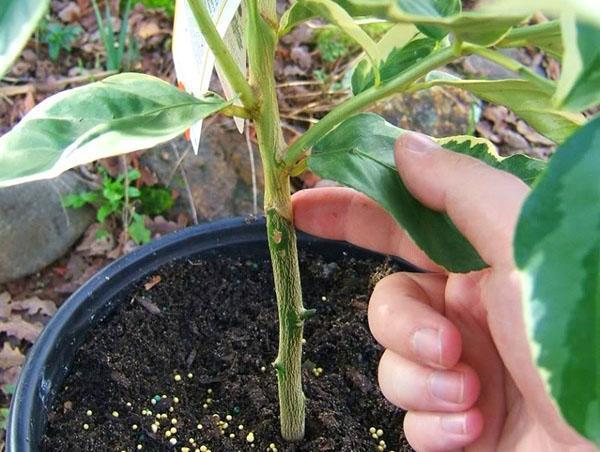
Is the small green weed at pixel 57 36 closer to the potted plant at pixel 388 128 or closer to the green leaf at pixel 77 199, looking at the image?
the green leaf at pixel 77 199

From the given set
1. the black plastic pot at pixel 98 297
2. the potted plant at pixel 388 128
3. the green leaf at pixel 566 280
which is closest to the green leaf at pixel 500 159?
the potted plant at pixel 388 128

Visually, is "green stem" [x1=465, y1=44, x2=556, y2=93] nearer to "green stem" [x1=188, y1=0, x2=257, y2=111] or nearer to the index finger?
"green stem" [x1=188, y1=0, x2=257, y2=111]

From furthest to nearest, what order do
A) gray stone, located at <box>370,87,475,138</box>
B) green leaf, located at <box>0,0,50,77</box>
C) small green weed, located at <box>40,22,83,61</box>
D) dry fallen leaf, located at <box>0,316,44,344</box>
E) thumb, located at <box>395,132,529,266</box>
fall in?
small green weed, located at <box>40,22,83,61</box> < gray stone, located at <box>370,87,475,138</box> < dry fallen leaf, located at <box>0,316,44,344</box> < thumb, located at <box>395,132,529,266</box> < green leaf, located at <box>0,0,50,77</box>

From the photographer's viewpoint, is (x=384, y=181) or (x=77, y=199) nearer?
(x=384, y=181)

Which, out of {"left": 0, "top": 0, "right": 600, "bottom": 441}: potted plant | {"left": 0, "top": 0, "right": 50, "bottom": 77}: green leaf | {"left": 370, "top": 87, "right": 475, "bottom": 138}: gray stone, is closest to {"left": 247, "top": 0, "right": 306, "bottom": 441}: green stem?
{"left": 0, "top": 0, "right": 600, "bottom": 441}: potted plant

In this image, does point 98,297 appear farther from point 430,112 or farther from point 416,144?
point 430,112

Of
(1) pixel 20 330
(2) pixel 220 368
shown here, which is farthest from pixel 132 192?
(2) pixel 220 368
